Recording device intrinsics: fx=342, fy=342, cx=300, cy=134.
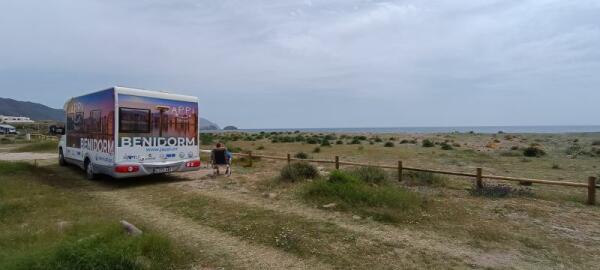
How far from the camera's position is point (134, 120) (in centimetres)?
991

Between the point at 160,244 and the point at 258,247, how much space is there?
138 centimetres

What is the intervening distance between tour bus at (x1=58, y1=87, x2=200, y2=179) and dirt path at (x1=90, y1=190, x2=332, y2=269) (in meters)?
2.21

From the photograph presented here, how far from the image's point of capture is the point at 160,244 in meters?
4.71

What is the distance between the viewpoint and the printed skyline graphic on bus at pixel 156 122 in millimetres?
9719

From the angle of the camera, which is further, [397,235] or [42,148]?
[42,148]

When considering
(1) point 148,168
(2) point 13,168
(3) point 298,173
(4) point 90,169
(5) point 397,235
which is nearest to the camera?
(5) point 397,235

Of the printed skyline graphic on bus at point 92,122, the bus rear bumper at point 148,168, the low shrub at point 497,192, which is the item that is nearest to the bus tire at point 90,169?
the printed skyline graphic on bus at point 92,122

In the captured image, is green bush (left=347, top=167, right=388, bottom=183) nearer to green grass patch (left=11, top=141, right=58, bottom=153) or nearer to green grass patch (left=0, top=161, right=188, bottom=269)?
green grass patch (left=0, top=161, right=188, bottom=269)

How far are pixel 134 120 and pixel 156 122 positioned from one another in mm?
648

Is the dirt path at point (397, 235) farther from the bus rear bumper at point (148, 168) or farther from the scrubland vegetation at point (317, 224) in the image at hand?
the bus rear bumper at point (148, 168)

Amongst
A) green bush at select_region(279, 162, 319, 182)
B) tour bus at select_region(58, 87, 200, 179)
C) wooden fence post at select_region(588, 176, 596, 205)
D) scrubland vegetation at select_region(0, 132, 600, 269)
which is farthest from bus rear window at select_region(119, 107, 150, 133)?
wooden fence post at select_region(588, 176, 596, 205)

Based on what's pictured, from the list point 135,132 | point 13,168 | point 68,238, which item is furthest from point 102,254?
point 13,168

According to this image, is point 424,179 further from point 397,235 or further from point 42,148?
point 42,148

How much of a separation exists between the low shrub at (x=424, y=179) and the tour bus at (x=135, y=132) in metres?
7.20
